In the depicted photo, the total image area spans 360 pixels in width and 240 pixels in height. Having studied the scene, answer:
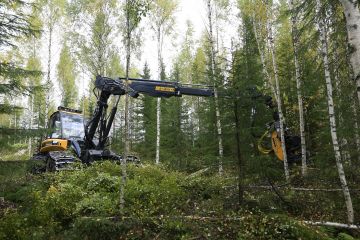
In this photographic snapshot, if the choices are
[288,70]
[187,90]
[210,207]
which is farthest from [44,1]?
[210,207]

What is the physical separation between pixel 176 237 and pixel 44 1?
68.6 feet

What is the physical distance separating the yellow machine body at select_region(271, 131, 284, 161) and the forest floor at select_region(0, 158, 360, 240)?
2.80m

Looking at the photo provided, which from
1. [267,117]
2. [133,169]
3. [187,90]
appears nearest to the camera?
[267,117]

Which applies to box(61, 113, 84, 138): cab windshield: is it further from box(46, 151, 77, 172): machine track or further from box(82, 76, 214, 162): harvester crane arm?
box(82, 76, 214, 162): harvester crane arm

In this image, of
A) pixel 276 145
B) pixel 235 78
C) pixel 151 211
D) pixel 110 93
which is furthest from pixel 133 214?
pixel 276 145

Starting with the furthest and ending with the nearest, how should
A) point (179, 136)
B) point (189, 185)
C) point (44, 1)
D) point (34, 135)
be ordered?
point (44, 1) → point (179, 136) → point (189, 185) → point (34, 135)

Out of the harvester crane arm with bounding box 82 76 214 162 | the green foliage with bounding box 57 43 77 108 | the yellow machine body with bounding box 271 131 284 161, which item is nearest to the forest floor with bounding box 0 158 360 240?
the harvester crane arm with bounding box 82 76 214 162

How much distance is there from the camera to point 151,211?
7.16m

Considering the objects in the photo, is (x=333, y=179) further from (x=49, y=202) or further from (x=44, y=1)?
(x=44, y=1)

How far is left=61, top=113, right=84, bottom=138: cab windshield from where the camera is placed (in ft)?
44.7

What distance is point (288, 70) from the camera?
49.9 ft

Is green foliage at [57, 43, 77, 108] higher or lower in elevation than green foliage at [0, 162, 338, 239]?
higher

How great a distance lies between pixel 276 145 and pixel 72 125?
28.8 ft

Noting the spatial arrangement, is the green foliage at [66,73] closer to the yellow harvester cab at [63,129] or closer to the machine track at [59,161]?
the yellow harvester cab at [63,129]
